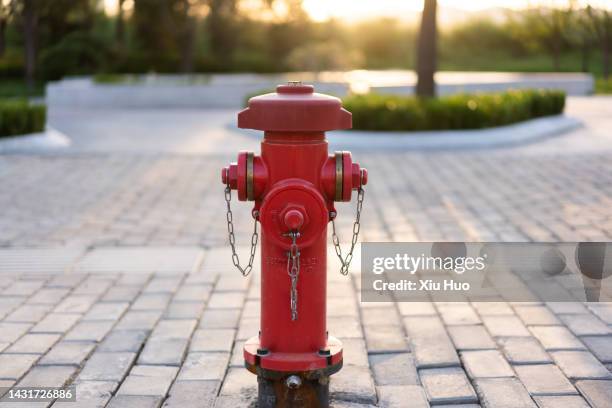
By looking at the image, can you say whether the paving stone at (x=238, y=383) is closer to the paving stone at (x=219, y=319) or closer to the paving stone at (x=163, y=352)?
the paving stone at (x=163, y=352)

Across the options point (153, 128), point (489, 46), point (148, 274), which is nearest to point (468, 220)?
point (148, 274)

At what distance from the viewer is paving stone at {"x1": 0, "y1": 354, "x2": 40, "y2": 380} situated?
373cm

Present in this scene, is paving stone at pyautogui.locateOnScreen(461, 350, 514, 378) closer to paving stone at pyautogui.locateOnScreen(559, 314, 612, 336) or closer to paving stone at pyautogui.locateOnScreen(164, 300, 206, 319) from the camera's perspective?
paving stone at pyautogui.locateOnScreen(559, 314, 612, 336)

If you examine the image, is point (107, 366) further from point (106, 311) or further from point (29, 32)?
point (29, 32)

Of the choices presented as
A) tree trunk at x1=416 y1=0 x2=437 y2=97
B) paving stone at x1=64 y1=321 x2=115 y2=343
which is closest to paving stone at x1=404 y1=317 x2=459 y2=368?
paving stone at x1=64 y1=321 x2=115 y2=343

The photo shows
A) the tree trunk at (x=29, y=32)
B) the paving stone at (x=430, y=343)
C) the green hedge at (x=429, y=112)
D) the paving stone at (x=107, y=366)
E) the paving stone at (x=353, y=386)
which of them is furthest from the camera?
the tree trunk at (x=29, y=32)

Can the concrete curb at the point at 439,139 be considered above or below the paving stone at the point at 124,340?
above

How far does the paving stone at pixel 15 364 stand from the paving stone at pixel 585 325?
2896mm

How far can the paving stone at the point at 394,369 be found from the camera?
3685 mm

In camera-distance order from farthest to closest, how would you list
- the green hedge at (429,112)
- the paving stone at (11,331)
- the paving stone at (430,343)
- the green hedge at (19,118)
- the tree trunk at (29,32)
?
the tree trunk at (29,32) < the green hedge at (429,112) < the green hedge at (19,118) < the paving stone at (11,331) < the paving stone at (430,343)

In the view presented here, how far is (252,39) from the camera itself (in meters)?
42.2

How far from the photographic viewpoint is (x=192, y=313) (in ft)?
15.4

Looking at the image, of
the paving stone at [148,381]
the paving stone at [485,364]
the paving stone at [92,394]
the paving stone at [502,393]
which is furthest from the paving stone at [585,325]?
the paving stone at [92,394]

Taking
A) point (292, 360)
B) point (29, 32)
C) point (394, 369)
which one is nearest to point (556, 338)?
point (394, 369)
